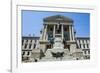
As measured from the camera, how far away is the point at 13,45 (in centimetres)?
130

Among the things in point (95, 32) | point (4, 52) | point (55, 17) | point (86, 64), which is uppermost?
point (55, 17)

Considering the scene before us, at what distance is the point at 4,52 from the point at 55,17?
47cm

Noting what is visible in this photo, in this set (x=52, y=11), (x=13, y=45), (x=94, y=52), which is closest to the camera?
(x=13, y=45)

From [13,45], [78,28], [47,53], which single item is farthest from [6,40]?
[78,28]

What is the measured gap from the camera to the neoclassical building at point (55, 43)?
1369 mm

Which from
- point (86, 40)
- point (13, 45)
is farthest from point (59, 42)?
point (13, 45)

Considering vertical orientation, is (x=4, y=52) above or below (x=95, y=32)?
below

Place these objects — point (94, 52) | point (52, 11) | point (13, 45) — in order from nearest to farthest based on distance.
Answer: point (13, 45) < point (52, 11) < point (94, 52)

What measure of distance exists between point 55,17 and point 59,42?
0.20 m

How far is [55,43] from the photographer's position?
142 centimetres

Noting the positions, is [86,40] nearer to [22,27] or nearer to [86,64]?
[86,64]

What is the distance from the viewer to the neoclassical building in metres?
1.37

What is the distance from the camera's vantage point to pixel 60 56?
1430mm

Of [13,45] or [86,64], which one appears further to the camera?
[86,64]
